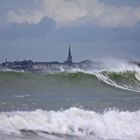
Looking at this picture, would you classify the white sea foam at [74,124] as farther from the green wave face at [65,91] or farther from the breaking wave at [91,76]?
the breaking wave at [91,76]

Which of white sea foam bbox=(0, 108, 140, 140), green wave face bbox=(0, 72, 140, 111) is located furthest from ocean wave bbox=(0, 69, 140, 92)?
white sea foam bbox=(0, 108, 140, 140)

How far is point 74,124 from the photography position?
13.0m

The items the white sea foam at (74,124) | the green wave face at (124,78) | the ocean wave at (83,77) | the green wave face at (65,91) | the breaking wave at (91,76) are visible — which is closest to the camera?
the white sea foam at (74,124)

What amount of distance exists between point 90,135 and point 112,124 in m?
1.35

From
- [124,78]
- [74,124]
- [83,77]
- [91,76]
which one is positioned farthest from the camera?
[124,78]

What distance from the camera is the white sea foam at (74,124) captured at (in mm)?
12445

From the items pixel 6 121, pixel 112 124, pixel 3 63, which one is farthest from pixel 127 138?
pixel 3 63

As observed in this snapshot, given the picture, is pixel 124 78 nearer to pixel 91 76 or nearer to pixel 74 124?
pixel 91 76

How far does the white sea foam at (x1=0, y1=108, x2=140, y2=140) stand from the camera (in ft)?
40.8

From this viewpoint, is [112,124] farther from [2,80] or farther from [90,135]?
[2,80]

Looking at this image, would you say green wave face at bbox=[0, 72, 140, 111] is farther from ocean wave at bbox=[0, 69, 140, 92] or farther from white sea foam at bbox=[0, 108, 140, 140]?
white sea foam at bbox=[0, 108, 140, 140]

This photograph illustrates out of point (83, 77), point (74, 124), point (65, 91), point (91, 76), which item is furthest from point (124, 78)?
point (74, 124)

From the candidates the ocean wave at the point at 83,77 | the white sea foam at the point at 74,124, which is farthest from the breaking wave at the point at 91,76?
the white sea foam at the point at 74,124

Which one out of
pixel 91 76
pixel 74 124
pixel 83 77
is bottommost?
pixel 74 124
